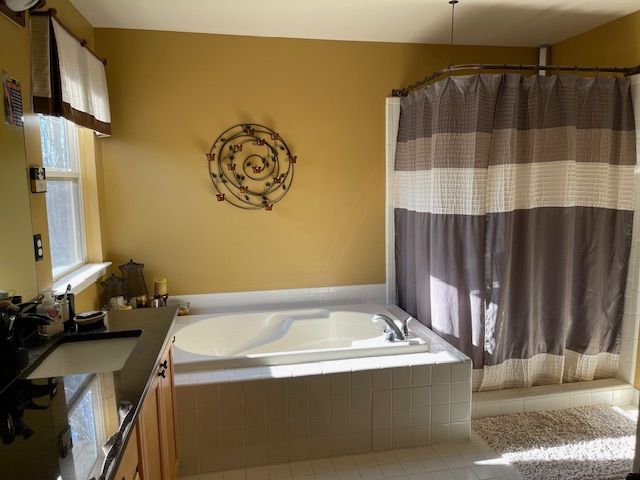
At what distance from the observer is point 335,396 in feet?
8.12

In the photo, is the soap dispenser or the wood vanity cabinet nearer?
the wood vanity cabinet

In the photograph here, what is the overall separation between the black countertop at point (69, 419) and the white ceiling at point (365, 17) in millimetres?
2124

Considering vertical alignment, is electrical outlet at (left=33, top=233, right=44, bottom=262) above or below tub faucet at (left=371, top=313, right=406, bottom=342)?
above

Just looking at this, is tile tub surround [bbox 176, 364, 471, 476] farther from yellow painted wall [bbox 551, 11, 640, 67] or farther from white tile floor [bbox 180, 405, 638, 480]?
yellow painted wall [bbox 551, 11, 640, 67]

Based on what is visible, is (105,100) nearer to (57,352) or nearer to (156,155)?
(156,155)

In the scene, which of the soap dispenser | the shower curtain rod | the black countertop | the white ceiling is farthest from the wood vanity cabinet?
the shower curtain rod

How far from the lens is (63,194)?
2850 mm

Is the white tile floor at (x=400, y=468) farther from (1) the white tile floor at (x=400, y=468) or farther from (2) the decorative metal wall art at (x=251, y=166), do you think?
(2) the decorative metal wall art at (x=251, y=166)

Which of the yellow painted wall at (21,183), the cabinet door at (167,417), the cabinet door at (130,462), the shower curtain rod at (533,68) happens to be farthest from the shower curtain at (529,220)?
the yellow painted wall at (21,183)

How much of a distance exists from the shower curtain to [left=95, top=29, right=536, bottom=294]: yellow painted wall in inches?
27.2

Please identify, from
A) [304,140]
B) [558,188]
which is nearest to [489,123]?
[558,188]

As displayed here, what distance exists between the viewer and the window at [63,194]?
2615 mm

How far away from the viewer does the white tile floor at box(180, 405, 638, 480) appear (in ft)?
7.70

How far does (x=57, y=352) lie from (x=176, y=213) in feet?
5.71
